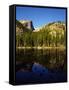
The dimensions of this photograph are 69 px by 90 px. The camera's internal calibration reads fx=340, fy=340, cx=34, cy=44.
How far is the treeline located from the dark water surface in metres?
0.06

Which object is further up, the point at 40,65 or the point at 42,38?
the point at 42,38

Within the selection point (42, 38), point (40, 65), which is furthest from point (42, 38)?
point (40, 65)

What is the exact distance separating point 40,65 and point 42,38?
0.26 m

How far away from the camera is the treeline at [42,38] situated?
3.12 m

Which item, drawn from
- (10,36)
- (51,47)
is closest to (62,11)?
(51,47)

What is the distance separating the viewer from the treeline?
312 centimetres

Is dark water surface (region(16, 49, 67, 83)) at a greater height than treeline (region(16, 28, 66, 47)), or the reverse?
treeline (region(16, 28, 66, 47))

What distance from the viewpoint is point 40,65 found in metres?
3.21

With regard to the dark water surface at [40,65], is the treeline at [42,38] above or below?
above

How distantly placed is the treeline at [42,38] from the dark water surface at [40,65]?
0.19 feet

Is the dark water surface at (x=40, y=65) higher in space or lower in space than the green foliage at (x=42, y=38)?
lower

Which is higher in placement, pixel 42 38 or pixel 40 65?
pixel 42 38

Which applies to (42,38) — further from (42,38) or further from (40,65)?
(40,65)

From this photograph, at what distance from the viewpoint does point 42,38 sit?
3.21 meters
